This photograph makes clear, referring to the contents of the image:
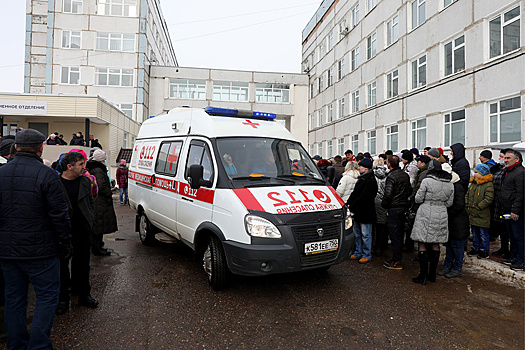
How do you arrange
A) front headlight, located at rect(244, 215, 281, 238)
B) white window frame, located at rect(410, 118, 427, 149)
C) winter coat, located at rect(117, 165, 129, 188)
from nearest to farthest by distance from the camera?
front headlight, located at rect(244, 215, 281, 238)
winter coat, located at rect(117, 165, 129, 188)
white window frame, located at rect(410, 118, 427, 149)

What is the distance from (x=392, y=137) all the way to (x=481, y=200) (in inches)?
531

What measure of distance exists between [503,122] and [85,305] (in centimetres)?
1290

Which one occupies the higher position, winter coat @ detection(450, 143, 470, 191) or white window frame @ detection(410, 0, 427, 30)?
white window frame @ detection(410, 0, 427, 30)

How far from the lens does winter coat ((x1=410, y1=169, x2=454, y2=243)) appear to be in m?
5.03

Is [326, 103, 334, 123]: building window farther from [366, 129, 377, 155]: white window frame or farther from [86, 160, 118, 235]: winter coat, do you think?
[86, 160, 118, 235]: winter coat

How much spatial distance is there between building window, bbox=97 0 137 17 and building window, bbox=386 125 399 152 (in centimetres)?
2513

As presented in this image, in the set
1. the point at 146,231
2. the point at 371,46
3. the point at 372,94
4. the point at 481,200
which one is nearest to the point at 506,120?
the point at 481,200

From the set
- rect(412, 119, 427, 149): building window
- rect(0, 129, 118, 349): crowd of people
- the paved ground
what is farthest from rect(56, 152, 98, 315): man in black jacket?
rect(412, 119, 427, 149): building window

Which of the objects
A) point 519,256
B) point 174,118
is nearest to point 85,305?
point 174,118

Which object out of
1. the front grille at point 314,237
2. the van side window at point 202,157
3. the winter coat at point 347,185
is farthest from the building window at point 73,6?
the front grille at point 314,237

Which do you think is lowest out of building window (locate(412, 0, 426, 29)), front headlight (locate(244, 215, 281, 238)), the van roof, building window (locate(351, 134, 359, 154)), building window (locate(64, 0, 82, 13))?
front headlight (locate(244, 215, 281, 238))

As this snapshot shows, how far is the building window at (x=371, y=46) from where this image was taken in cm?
2130

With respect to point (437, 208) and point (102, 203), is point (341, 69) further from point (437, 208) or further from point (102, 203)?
point (102, 203)

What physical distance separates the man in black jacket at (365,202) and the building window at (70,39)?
105 ft
